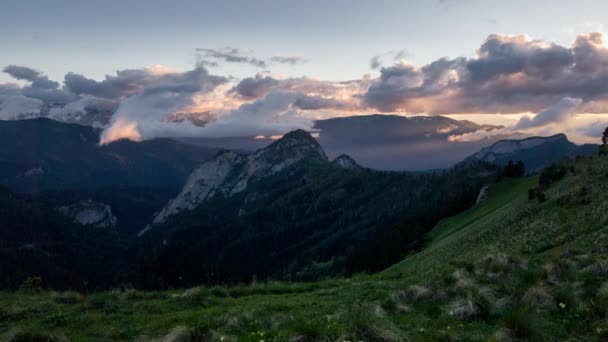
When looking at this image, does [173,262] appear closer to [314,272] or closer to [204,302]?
[314,272]

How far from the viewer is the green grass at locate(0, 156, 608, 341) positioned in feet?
37.4

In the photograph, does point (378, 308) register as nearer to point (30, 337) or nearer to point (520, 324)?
point (520, 324)

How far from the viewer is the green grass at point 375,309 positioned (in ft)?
37.4

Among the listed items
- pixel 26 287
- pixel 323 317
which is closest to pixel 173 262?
pixel 26 287

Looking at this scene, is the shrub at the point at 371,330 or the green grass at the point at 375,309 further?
the green grass at the point at 375,309

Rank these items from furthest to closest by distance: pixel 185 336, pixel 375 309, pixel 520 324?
pixel 375 309 → pixel 185 336 → pixel 520 324

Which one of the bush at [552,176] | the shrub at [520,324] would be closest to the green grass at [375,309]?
the shrub at [520,324]

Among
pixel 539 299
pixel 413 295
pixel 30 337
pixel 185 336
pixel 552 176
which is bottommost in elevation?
pixel 30 337

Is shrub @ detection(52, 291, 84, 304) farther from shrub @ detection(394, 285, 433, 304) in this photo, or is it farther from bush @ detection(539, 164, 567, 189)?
bush @ detection(539, 164, 567, 189)

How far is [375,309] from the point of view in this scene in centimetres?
1491

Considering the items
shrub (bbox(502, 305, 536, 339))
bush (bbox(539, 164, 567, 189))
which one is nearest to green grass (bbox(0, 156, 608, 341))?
shrub (bbox(502, 305, 536, 339))

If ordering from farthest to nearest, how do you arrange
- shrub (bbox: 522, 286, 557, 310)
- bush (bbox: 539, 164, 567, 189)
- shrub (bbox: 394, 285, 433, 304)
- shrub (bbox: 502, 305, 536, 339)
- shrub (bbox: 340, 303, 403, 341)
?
bush (bbox: 539, 164, 567, 189) → shrub (bbox: 394, 285, 433, 304) → shrub (bbox: 522, 286, 557, 310) → shrub (bbox: 340, 303, 403, 341) → shrub (bbox: 502, 305, 536, 339)

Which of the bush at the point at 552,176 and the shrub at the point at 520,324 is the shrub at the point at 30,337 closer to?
the shrub at the point at 520,324

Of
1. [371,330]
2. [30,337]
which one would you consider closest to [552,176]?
[371,330]
